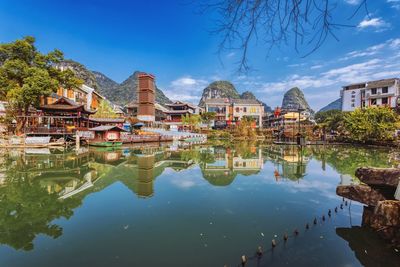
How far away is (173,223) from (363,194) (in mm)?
5178

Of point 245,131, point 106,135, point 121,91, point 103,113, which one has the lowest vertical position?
point 106,135

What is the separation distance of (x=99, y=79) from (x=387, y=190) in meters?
159

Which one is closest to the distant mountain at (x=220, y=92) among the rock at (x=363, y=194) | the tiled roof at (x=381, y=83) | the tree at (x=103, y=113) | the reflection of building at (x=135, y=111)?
the reflection of building at (x=135, y=111)

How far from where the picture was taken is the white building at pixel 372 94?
42.0m

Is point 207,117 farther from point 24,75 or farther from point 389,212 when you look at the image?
point 389,212

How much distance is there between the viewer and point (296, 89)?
439 ft

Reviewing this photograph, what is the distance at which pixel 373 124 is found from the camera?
99.2 feet

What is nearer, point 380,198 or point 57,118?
point 380,198

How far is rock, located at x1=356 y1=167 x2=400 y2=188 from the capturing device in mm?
5574

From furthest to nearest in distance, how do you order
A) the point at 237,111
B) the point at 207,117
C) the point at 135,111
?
the point at 237,111
the point at 207,117
the point at 135,111

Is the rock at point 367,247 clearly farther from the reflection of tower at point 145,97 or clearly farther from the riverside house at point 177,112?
the riverside house at point 177,112

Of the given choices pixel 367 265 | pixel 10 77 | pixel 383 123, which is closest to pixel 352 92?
pixel 383 123

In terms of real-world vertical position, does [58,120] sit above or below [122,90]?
below

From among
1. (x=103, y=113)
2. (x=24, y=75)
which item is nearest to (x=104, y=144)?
(x=24, y=75)
